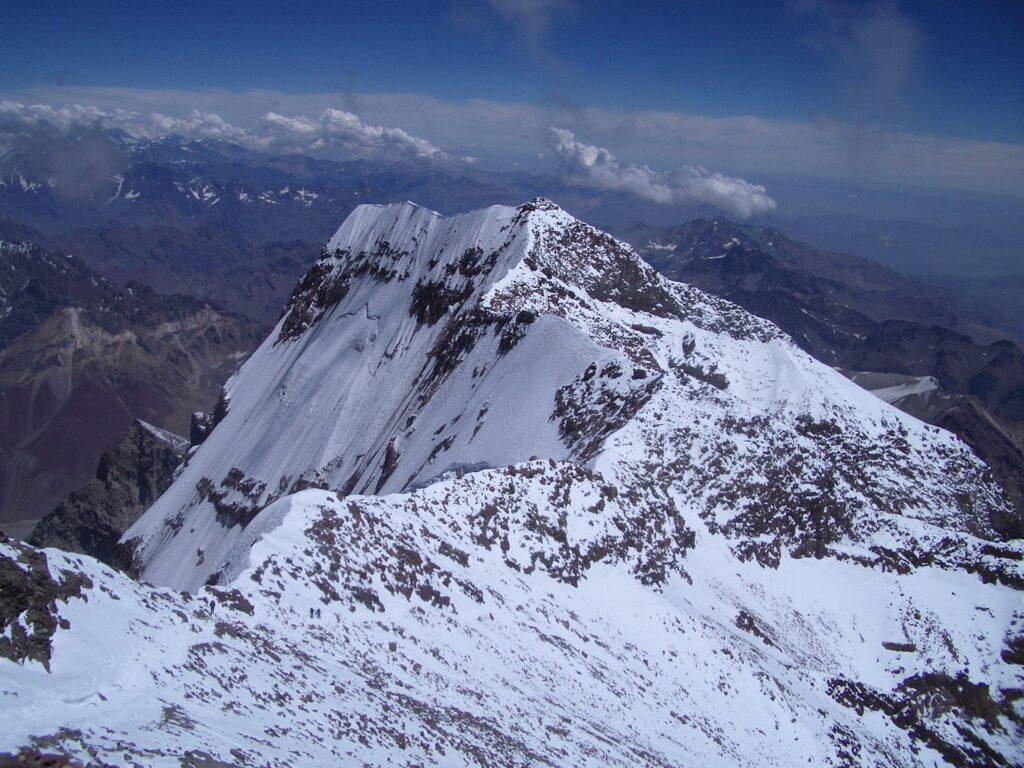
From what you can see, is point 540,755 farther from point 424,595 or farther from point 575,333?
point 575,333

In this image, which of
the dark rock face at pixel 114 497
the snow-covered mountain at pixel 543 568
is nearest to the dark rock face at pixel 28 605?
the snow-covered mountain at pixel 543 568

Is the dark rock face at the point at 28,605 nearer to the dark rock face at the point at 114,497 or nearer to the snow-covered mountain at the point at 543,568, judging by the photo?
the snow-covered mountain at the point at 543,568

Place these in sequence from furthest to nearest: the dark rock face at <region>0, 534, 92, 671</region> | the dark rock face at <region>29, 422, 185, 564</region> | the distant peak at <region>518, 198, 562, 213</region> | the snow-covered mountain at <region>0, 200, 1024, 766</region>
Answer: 1. the dark rock face at <region>29, 422, 185, 564</region>
2. the distant peak at <region>518, 198, 562, 213</region>
3. the snow-covered mountain at <region>0, 200, 1024, 766</region>
4. the dark rock face at <region>0, 534, 92, 671</region>

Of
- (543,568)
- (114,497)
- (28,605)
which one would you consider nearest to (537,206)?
(543,568)

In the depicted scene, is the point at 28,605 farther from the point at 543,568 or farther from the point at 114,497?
the point at 114,497

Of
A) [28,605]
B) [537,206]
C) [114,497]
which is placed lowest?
[114,497]

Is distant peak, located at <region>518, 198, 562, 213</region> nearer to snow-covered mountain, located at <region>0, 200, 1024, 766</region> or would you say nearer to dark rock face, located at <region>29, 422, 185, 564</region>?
snow-covered mountain, located at <region>0, 200, 1024, 766</region>

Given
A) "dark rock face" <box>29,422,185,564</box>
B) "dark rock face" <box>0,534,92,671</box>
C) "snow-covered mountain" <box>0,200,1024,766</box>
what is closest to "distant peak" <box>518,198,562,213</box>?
"snow-covered mountain" <box>0,200,1024,766</box>

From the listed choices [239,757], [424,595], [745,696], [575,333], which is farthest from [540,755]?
[575,333]
